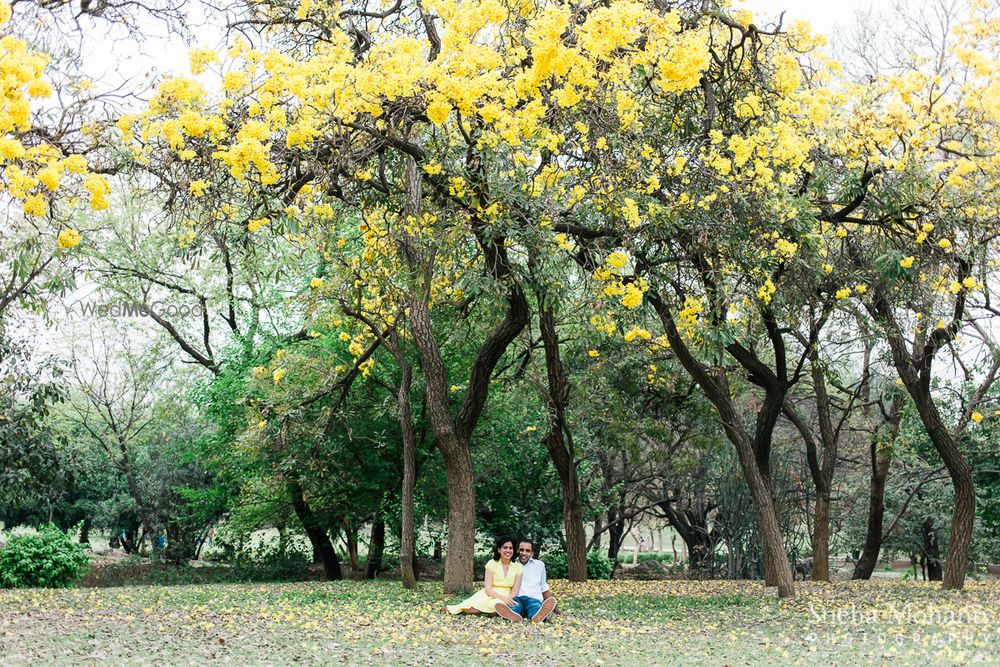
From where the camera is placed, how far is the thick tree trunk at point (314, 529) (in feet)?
49.1

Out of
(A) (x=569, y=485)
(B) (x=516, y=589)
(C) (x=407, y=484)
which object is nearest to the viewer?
(B) (x=516, y=589)

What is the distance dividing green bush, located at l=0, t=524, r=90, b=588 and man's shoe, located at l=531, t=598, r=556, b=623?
7.50m

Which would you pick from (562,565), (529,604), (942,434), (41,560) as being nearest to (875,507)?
(942,434)

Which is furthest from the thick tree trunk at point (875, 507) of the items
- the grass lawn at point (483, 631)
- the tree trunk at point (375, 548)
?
the tree trunk at point (375, 548)

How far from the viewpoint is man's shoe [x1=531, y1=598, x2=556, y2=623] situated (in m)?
7.22

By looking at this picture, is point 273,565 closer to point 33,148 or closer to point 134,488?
point 134,488

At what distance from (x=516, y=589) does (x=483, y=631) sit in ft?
2.55

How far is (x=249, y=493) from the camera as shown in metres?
15.5

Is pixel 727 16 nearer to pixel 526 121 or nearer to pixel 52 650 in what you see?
pixel 526 121

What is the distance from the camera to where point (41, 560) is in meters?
12.0

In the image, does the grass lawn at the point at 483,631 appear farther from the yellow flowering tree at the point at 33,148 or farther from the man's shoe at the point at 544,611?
the yellow flowering tree at the point at 33,148

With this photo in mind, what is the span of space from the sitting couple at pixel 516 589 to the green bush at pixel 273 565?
1073 cm

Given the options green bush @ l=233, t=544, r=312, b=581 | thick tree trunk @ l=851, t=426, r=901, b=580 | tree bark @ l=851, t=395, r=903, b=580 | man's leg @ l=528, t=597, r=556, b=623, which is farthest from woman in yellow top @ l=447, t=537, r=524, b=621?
green bush @ l=233, t=544, r=312, b=581

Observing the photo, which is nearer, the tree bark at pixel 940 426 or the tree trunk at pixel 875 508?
the tree bark at pixel 940 426
